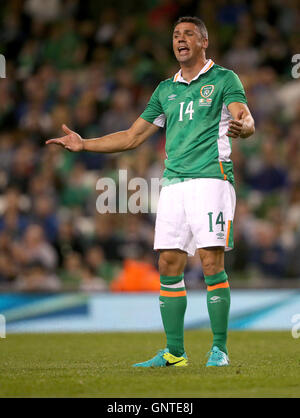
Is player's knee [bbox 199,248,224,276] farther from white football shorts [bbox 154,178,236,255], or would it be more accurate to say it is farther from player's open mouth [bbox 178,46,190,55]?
player's open mouth [bbox 178,46,190,55]

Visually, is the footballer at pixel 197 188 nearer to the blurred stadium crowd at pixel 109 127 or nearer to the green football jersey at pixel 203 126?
the green football jersey at pixel 203 126

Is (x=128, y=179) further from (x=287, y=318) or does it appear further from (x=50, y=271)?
(x=287, y=318)

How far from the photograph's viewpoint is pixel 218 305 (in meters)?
5.81

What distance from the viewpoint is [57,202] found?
1273cm

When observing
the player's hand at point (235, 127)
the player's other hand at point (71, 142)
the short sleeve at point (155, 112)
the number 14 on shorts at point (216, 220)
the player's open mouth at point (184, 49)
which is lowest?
the number 14 on shorts at point (216, 220)

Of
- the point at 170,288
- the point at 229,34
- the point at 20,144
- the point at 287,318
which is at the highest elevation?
the point at 229,34

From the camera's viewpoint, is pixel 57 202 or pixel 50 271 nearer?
pixel 50 271

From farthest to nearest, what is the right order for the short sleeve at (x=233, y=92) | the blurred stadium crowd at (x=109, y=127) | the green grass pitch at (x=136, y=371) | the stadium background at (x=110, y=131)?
1. the blurred stadium crowd at (x=109, y=127)
2. the stadium background at (x=110, y=131)
3. the short sleeve at (x=233, y=92)
4. the green grass pitch at (x=136, y=371)

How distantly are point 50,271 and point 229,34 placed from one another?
5.85 metres

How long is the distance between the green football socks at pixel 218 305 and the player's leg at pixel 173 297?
0.81 ft

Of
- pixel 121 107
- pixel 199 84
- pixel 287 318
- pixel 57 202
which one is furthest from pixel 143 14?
pixel 199 84

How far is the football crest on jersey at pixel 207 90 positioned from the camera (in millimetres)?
5945

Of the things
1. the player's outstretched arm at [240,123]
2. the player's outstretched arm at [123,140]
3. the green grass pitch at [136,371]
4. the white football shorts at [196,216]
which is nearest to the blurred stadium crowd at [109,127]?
the green grass pitch at [136,371]

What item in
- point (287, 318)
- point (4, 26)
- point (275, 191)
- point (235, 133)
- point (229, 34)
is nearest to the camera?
point (235, 133)
